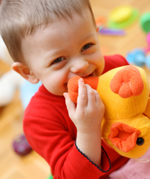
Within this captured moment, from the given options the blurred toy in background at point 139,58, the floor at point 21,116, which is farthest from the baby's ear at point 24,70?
the blurred toy in background at point 139,58

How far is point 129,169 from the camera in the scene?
0.71 metres

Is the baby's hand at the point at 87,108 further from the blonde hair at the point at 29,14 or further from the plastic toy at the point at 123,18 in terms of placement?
the plastic toy at the point at 123,18

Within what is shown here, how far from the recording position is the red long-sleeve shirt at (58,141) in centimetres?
60

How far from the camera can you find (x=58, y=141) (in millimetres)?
650

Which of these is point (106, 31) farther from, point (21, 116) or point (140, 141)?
point (140, 141)

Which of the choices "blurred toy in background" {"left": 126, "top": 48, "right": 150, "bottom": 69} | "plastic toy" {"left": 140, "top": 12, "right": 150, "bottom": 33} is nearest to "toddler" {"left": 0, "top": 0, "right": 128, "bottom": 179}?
"blurred toy in background" {"left": 126, "top": 48, "right": 150, "bottom": 69}

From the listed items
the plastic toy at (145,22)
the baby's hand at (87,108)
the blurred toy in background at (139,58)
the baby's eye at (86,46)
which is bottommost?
the blurred toy in background at (139,58)

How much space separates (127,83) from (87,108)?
0.11m

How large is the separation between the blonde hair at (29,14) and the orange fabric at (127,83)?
0.19m

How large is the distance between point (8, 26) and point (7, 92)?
83 centimetres

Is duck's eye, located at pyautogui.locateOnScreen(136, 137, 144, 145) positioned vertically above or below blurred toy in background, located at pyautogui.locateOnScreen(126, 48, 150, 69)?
above

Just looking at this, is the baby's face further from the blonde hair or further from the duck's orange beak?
the duck's orange beak

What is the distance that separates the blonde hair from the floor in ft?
2.32

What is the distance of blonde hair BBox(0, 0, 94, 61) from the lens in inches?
22.4
